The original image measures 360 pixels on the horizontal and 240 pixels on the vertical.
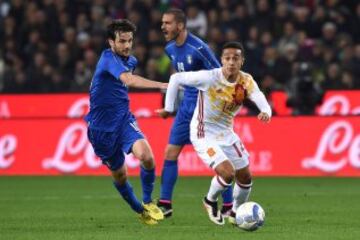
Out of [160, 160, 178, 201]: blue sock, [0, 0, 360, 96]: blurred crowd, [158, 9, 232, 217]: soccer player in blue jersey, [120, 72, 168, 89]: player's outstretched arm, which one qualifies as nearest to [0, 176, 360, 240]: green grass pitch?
[160, 160, 178, 201]: blue sock

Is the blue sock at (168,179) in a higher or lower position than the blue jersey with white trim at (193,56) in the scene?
lower

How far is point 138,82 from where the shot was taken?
34.7 ft

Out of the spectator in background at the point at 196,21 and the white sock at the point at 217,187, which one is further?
the spectator in background at the point at 196,21

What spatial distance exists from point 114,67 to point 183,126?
5.05ft

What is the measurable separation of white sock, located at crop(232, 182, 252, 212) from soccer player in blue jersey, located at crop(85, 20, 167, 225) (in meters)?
0.79

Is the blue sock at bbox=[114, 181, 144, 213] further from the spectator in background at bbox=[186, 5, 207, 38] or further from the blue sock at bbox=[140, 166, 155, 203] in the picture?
the spectator in background at bbox=[186, 5, 207, 38]

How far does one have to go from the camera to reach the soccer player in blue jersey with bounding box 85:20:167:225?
11.1m

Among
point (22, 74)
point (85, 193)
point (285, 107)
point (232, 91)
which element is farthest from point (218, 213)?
point (22, 74)

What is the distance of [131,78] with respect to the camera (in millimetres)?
10703

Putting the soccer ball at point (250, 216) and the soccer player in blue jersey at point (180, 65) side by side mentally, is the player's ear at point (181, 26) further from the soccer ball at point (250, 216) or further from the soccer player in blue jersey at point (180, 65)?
the soccer ball at point (250, 216)

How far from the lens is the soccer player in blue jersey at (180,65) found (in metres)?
12.0

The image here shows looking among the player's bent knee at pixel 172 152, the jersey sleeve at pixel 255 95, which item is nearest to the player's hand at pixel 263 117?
the jersey sleeve at pixel 255 95

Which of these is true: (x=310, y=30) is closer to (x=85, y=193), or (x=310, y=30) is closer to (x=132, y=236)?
(x=85, y=193)

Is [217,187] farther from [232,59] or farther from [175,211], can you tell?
[175,211]
